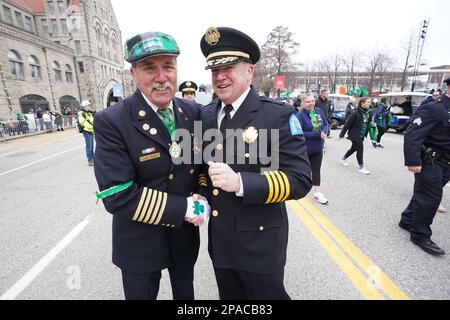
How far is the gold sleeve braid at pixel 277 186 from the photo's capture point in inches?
56.0

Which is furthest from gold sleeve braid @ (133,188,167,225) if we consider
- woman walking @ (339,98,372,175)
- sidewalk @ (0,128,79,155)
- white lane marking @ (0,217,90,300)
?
sidewalk @ (0,128,79,155)

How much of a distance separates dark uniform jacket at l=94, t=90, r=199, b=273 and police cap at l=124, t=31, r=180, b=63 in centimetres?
27

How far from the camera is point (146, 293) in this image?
1690mm

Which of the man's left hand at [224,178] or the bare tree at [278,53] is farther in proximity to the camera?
the bare tree at [278,53]

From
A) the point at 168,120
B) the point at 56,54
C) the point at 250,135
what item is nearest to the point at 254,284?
the point at 250,135

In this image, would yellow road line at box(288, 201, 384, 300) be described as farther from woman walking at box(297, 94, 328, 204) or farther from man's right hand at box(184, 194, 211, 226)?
man's right hand at box(184, 194, 211, 226)

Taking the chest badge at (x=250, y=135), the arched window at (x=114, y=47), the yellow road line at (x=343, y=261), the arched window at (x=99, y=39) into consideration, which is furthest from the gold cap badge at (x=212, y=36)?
the arched window at (x=114, y=47)

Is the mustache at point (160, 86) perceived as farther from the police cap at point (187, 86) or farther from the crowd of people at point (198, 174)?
the police cap at point (187, 86)

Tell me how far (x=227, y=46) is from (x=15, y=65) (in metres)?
32.0

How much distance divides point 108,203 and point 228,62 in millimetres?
1095

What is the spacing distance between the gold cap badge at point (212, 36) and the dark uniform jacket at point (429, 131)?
2883 mm

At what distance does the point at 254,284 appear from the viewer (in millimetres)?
1642

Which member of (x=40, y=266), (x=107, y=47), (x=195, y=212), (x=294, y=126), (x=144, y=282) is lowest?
(x=40, y=266)

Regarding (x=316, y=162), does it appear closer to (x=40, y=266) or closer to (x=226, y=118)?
(x=226, y=118)
